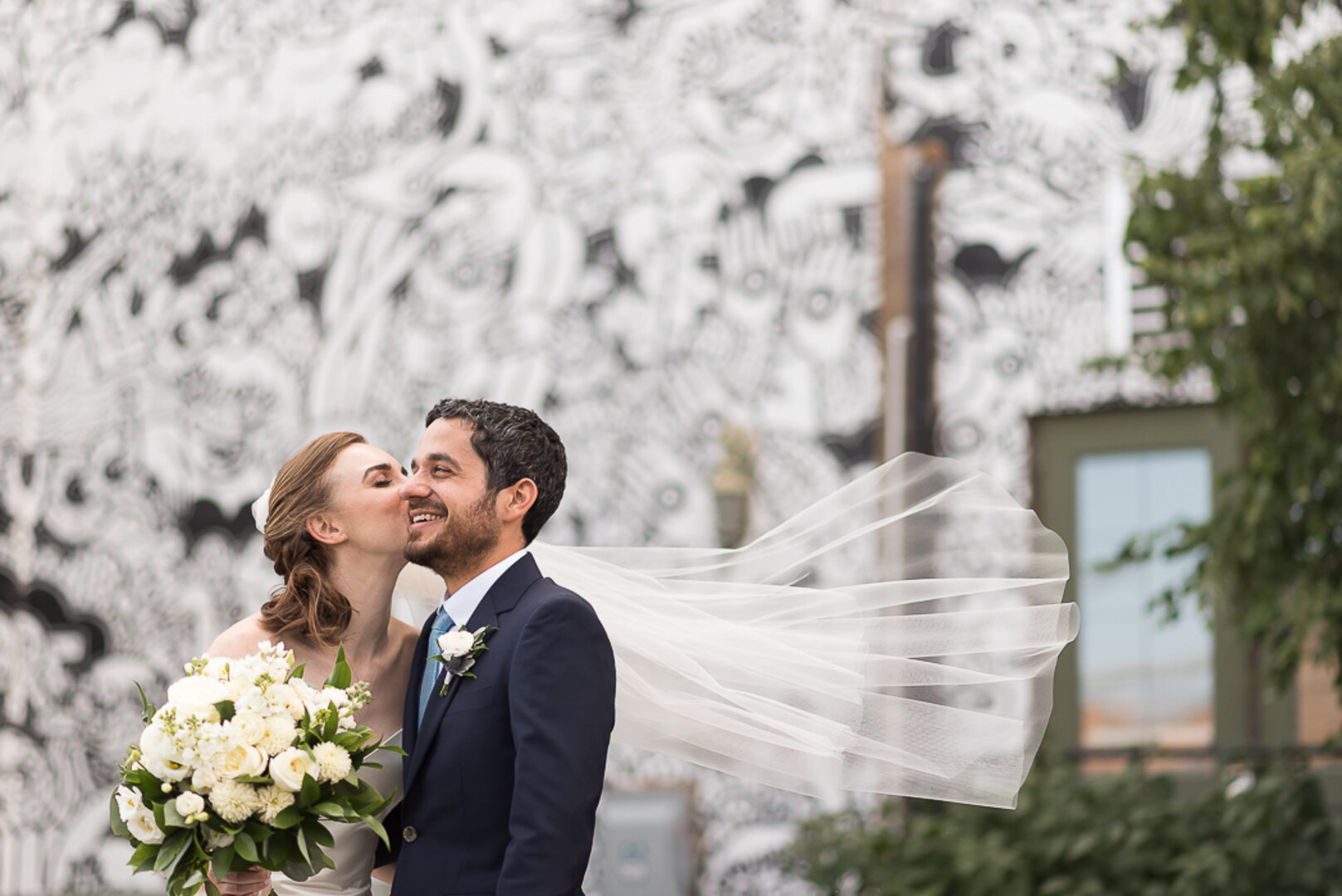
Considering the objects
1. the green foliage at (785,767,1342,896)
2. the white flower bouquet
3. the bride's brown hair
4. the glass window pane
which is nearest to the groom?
the white flower bouquet

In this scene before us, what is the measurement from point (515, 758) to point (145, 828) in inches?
21.2

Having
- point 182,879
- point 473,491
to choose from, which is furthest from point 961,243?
point 182,879

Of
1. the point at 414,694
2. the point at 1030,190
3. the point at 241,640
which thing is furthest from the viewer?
the point at 1030,190

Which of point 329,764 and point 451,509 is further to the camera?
point 451,509

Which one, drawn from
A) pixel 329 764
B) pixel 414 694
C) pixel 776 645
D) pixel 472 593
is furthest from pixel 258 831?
pixel 776 645

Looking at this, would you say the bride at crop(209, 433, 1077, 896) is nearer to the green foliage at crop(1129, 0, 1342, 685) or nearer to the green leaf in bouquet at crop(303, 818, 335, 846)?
the green leaf in bouquet at crop(303, 818, 335, 846)

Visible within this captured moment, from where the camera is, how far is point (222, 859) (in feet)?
6.86

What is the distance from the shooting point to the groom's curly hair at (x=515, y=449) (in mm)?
2320

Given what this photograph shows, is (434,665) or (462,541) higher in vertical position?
(462,541)

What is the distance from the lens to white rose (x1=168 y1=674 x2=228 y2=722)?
82.8 inches

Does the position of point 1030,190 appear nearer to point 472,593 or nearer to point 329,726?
point 472,593

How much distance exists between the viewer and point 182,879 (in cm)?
211

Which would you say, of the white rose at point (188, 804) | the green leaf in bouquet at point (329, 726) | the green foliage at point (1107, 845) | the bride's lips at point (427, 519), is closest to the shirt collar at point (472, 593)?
the bride's lips at point (427, 519)

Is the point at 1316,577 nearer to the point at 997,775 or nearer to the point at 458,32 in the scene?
the point at 997,775
